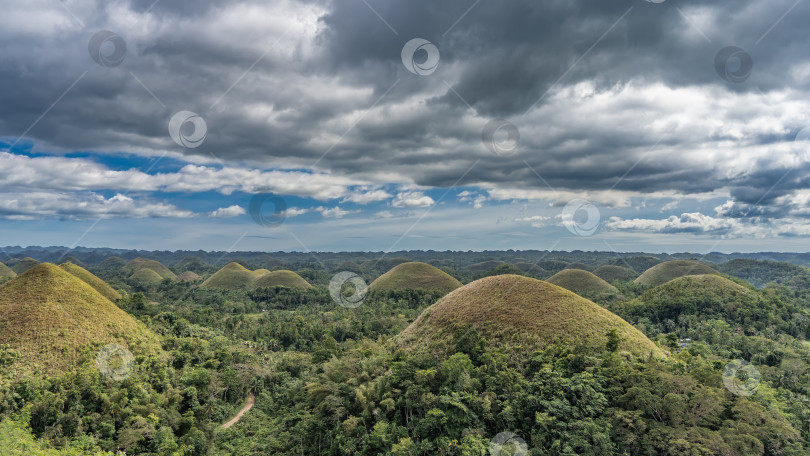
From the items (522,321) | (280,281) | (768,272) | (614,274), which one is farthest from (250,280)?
(768,272)

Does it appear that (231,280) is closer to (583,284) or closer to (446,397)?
(583,284)

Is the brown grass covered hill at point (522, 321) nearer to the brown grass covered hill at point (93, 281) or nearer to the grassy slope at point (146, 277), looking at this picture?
the brown grass covered hill at point (93, 281)

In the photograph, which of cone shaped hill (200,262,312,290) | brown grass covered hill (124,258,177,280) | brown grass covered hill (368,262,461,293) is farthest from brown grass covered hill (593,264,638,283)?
brown grass covered hill (124,258,177,280)

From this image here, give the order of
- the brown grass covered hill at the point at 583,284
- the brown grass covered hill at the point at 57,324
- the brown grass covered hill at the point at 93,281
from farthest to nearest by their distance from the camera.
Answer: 1. the brown grass covered hill at the point at 583,284
2. the brown grass covered hill at the point at 93,281
3. the brown grass covered hill at the point at 57,324

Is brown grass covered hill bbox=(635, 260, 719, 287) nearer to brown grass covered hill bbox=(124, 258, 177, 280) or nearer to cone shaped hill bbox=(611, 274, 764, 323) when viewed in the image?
cone shaped hill bbox=(611, 274, 764, 323)

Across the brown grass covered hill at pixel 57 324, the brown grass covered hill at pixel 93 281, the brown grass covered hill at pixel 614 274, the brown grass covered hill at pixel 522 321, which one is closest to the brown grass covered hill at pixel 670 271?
the brown grass covered hill at pixel 614 274
